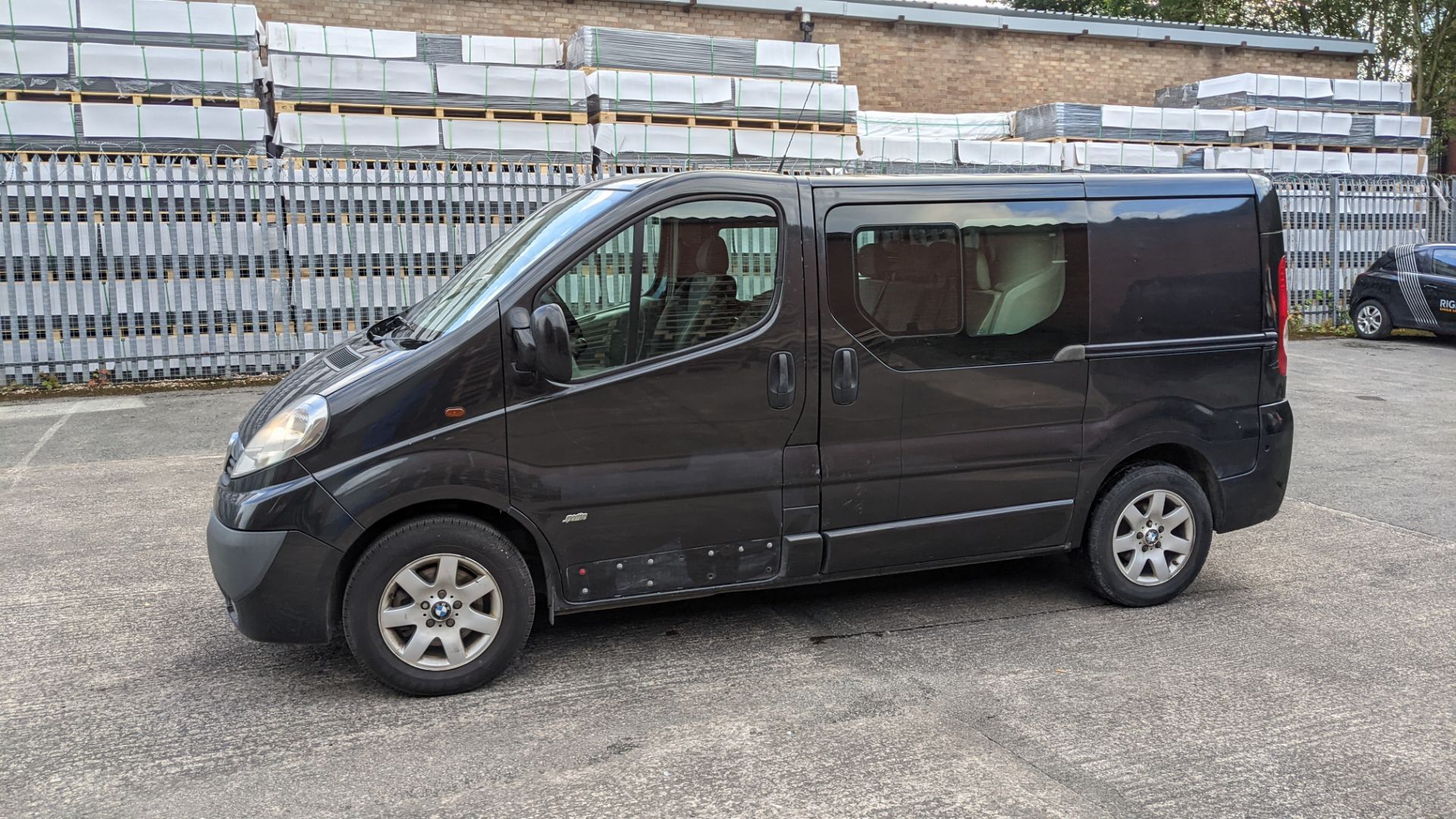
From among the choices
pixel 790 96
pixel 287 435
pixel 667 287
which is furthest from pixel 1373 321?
pixel 287 435

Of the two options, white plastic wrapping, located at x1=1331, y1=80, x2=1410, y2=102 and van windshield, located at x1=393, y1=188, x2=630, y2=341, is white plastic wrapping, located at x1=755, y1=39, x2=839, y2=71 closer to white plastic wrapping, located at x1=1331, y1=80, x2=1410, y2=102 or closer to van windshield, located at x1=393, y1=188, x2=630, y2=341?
white plastic wrapping, located at x1=1331, y1=80, x2=1410, y2=102

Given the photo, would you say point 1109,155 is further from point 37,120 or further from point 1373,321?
Answer: point 37,120

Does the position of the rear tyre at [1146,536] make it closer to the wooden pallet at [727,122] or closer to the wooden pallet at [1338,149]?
the wooden pallet at [727,122]

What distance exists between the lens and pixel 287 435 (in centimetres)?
422

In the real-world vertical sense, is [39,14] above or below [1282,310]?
above

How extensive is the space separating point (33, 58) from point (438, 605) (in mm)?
11520

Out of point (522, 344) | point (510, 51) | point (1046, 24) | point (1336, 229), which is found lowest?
point (522, 344)

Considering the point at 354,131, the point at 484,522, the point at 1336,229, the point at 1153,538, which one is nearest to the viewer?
the point at 484,522

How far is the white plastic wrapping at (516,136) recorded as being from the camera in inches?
558

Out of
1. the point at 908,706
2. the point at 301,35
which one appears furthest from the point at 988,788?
the point at 301,35

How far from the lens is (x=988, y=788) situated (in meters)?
3.66

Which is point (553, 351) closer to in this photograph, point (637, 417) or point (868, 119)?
point (637, 417)

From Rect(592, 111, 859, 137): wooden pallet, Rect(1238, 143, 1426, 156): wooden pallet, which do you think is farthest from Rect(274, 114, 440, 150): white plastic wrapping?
Rect(1238, 143, 1426, 156): wooden pallet

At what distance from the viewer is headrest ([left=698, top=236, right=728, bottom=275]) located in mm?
4586
